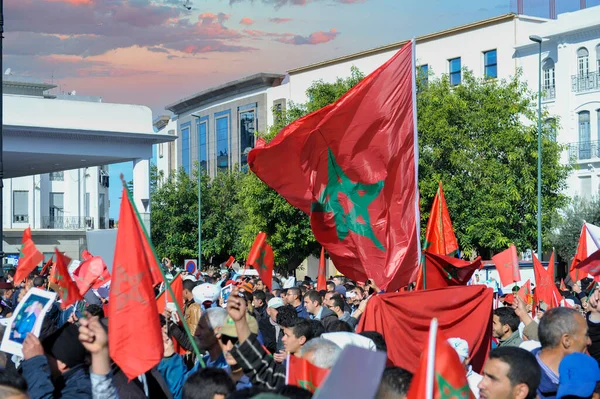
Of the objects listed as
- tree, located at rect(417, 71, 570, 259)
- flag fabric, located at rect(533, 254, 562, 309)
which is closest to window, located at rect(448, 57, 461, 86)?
tree, located at rect(417, 71, 570, 259)

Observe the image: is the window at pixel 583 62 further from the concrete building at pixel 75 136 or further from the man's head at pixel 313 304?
the man's head at pixel 313 304

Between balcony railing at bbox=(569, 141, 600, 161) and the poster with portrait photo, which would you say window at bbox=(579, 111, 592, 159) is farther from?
the poster with portrait photo

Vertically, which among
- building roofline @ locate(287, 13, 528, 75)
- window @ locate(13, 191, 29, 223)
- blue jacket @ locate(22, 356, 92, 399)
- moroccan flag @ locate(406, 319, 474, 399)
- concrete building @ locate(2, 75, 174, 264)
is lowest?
blue jacket @ locate(22, 356, 92, 399)

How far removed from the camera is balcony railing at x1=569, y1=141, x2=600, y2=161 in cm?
4194

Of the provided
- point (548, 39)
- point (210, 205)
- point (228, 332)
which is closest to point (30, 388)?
point (228, 332)

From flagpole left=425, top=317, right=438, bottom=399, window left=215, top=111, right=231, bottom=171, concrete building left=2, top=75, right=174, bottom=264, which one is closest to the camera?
flagpole left=425, top=317, right=438, bottom=399

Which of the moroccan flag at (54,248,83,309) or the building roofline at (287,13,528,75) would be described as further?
the building roofline at (287,13,528,75)

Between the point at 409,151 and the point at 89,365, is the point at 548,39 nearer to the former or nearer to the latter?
the point at 409,151

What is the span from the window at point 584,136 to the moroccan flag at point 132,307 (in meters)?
38.4

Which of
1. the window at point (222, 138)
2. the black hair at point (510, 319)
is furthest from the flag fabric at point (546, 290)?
the window at point (222, 138)

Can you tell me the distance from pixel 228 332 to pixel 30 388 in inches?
71.0

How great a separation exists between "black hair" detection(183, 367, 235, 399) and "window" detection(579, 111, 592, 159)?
39505 mm

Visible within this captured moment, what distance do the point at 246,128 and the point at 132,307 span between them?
58307mm

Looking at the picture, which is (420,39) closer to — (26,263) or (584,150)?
(584,150)
